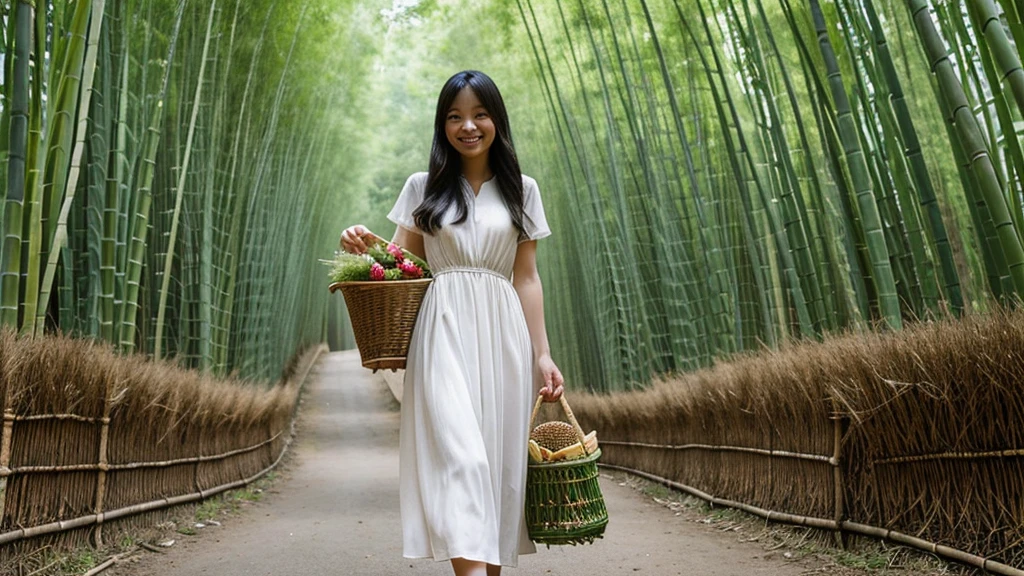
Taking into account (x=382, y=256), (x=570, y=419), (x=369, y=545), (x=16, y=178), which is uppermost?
(x=16, y=178)

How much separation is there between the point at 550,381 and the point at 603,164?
16.2 ft

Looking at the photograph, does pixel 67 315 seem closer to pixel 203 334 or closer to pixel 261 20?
pixel 203 334

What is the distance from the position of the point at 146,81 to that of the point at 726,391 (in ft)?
8.54

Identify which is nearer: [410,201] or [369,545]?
[410,201]

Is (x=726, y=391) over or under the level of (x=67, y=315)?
under

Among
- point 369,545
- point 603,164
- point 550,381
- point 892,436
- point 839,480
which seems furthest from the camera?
point 603,164

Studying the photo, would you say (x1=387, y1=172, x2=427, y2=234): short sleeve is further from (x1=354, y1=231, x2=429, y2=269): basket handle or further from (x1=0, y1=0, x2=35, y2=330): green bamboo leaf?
(x1=0, y1=0, x2=35, y2=330): green bamboo leaf

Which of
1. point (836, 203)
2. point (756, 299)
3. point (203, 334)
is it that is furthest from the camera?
point (756, 299)

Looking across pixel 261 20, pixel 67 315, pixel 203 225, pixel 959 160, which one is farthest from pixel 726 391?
pixel 261 20

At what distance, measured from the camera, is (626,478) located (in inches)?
252

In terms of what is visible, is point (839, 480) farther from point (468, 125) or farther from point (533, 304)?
point (468, 125)

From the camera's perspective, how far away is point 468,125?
1.99m

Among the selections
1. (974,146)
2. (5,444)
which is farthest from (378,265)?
(974,146)

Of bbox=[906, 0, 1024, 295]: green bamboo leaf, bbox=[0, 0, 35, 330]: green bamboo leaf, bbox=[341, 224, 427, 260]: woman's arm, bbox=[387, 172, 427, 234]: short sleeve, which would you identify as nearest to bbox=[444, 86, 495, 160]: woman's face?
bbox=[387, 172, 427, 234]: short sleeve
